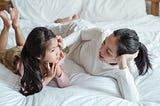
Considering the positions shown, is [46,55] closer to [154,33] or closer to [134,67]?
[134,67]

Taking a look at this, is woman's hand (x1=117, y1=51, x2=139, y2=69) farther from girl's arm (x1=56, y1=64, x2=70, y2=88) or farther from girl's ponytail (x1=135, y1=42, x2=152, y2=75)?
girl's arm (x1=56, y1=64, x2=70, y2=88)

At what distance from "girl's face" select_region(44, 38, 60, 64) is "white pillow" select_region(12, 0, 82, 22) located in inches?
43.2

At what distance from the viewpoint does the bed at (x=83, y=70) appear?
112 centimetres

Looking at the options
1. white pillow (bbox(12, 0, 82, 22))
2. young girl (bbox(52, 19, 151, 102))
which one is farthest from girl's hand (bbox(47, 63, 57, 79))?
white pillow (bbox(12, 0, 82, 22))

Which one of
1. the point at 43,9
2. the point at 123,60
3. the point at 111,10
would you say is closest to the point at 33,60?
the point at 123,60

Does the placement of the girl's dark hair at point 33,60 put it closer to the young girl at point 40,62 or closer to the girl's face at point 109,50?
the young girl at point 40,62

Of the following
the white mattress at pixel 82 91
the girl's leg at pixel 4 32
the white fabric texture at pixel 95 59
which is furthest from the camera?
the girl's leg at pixel 4 32

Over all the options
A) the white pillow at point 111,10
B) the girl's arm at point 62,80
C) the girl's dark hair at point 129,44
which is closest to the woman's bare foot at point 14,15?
the girl's arm at point 62,80

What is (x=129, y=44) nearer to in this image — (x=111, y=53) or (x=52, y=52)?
(x=111, y=53)

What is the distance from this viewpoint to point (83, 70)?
4.88 feet

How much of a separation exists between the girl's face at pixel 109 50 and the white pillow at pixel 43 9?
1.10 meters

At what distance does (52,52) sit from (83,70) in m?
0.28

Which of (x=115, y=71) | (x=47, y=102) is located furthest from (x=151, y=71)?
(x=47, y=102)

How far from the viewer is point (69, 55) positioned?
1.64m
